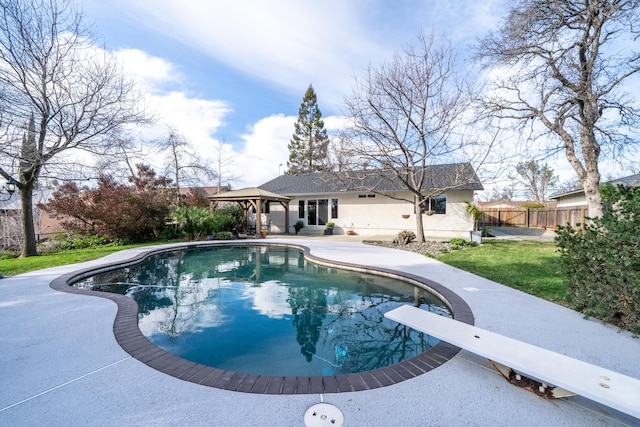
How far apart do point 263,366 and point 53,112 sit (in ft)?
42.5

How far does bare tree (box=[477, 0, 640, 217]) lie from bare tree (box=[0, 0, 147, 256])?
15099 mm

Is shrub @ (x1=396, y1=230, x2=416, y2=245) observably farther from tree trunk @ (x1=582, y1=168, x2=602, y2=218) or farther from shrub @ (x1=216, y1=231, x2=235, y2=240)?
shrub @ (x1=216, y1=231, x2=235, y2=240)

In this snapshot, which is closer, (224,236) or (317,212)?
(224,236)

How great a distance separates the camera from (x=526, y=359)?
2.50 meters

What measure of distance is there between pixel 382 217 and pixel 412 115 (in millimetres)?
6575

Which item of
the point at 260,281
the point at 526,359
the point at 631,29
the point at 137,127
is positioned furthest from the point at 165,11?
the point at 631,29

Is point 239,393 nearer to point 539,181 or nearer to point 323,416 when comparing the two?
point 323,416

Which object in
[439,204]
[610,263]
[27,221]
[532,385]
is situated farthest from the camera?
[439,204]

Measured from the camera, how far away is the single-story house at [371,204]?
1366 centimetres

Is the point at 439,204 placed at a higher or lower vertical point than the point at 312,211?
higher

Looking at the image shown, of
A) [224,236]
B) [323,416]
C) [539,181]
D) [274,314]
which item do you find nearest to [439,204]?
[224,236]

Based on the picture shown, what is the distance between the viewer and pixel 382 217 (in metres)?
16.2

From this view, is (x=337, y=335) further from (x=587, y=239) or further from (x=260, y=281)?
(x=587, y=239)

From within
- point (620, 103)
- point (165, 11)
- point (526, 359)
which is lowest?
point (526, 359)
